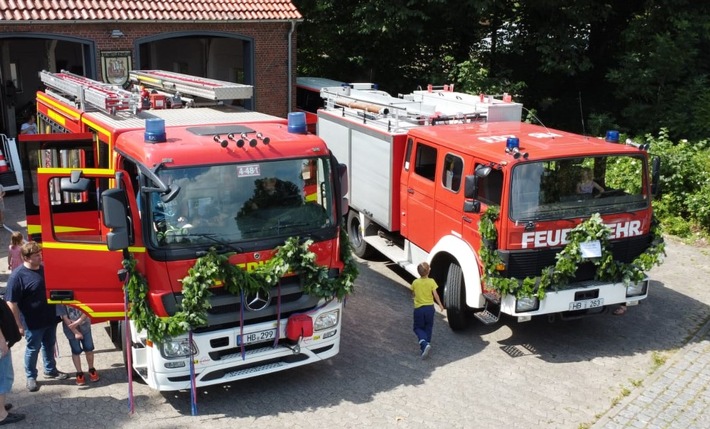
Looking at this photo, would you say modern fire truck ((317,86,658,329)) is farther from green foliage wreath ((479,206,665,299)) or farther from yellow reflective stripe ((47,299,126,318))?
yellow reflective stripe ((47,299,126,318))

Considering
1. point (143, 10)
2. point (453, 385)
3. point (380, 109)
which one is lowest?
point (453, 385)

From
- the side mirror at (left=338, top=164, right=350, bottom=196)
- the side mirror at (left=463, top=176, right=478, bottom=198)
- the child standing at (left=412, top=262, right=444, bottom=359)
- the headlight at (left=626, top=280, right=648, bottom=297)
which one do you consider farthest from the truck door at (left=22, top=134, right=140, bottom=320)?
the headlight at (left=626, top=280, right=648, bottom=297)

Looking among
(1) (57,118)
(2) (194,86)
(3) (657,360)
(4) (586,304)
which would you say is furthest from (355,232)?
(3) (657,360)

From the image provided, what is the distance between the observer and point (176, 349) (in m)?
6.86

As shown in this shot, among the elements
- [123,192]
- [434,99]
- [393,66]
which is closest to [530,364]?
[123,192]

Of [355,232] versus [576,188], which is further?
[355,232]

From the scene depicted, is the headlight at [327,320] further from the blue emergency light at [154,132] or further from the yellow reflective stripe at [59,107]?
the yellow reflective stripe at [59,107]

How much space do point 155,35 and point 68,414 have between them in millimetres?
14160

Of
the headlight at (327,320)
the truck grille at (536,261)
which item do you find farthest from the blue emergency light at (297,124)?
the truck grille at (536,261)

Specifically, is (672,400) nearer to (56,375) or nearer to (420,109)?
(420,109)

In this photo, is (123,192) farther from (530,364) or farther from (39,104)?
(39,104)

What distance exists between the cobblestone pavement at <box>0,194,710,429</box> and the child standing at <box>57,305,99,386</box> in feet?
0.54

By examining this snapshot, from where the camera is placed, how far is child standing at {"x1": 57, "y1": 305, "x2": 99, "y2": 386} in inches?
292

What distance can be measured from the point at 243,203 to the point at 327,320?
155 cm
